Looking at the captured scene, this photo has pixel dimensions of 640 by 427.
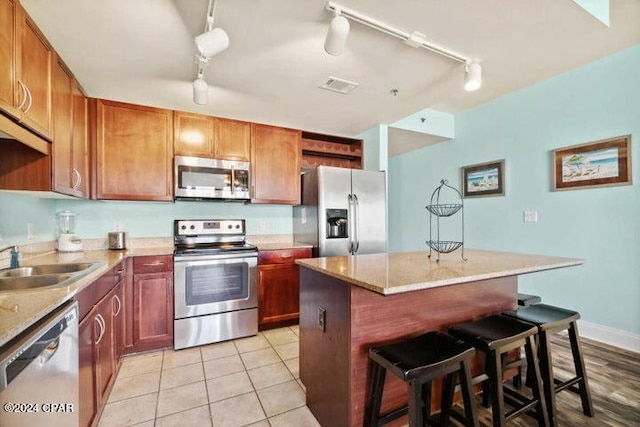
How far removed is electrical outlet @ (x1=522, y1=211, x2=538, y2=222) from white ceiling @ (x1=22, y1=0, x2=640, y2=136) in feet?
4.48

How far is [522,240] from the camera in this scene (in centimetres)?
318

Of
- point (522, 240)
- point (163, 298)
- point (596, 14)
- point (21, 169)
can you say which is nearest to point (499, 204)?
point (522, 240)

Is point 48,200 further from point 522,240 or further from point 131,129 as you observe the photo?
point 522,240

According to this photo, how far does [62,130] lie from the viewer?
1.99m

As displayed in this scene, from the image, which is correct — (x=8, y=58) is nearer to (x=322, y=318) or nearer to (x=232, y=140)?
(x=232, y=140)

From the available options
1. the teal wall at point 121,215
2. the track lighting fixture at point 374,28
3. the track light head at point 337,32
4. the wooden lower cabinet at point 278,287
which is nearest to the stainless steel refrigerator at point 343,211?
the wooden lower cabinet at point 278,287

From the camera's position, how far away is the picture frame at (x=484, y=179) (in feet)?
11.2

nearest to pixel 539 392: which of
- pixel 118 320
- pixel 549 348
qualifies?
pixel 549 348

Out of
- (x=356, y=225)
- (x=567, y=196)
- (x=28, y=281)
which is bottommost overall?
(x=28, y=281)

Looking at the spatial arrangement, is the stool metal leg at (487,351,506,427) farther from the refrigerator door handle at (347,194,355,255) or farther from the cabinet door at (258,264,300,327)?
the cabinet door at (258,264,300,327)

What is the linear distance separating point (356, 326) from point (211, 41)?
1657mm

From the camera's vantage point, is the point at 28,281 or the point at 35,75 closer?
the point at 28,281

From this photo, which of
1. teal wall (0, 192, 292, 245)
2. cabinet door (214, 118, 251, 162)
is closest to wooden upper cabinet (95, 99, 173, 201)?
teal wall (0, 192, 292, 245)

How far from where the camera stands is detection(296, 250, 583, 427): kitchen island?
1373 millimetres
